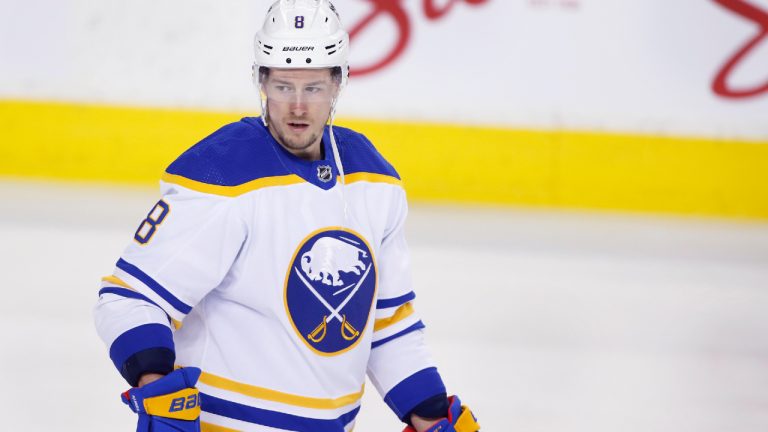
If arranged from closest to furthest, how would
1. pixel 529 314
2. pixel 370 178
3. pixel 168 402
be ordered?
pixel 168 402 → pixel 370 178 → pixel 529 314

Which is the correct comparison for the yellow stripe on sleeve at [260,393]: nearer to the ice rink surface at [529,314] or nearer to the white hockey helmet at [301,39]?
the white hockey helmet at [301,39]

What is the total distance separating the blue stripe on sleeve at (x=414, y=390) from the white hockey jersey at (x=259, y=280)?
9 centimetres

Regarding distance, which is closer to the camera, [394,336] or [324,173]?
[324,173]

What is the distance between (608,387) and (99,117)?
3.62m

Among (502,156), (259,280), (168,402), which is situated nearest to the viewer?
(168,402)

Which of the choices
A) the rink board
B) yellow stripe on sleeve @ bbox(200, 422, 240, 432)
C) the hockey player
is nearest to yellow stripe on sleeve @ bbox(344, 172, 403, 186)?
the hockey player

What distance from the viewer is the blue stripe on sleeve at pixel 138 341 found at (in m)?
1.39

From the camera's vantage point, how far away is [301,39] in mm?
1515

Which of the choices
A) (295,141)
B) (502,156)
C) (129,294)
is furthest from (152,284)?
(502,156)

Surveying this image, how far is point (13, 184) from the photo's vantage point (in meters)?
6.20

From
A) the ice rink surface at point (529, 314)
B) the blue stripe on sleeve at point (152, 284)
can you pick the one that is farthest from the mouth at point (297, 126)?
the ice rink surface at point (529, 314)

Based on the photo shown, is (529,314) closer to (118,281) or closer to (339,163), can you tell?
(339,163)

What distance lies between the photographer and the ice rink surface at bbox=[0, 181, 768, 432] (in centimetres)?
312

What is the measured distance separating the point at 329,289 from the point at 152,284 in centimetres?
22
